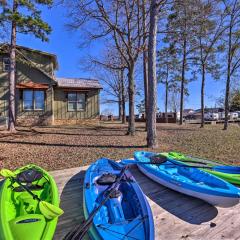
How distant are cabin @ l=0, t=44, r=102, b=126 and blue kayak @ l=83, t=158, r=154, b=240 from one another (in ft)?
45.4

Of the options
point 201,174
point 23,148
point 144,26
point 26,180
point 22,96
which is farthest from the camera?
point 22,96

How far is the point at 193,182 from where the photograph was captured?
411cm

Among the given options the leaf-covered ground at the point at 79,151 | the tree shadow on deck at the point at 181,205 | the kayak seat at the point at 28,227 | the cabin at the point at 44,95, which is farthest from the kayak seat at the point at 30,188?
the cabin at the point at 44,95

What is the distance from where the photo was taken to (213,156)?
8.37m

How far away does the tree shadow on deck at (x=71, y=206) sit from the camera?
3.03 m

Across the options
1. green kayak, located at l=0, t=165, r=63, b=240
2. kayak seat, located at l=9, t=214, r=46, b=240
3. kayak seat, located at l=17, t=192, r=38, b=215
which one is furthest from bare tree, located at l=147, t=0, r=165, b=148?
kayak seat, located at l=9, t=214, r=46, b=240

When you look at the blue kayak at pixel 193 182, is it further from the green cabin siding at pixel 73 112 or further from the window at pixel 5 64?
the window at pixel 5 64

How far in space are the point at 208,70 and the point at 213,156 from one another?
15129 millimetres

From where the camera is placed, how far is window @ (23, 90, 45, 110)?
17188 mm

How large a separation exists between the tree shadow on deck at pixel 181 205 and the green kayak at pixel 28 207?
1.66 meters

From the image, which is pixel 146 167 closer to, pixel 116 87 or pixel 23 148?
pixel 23 148

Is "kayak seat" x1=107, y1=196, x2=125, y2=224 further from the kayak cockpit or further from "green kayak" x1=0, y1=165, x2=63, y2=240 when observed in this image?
the kayak cockpit

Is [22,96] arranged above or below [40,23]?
below

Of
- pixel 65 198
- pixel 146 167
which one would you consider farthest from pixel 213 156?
pixel 65 198
